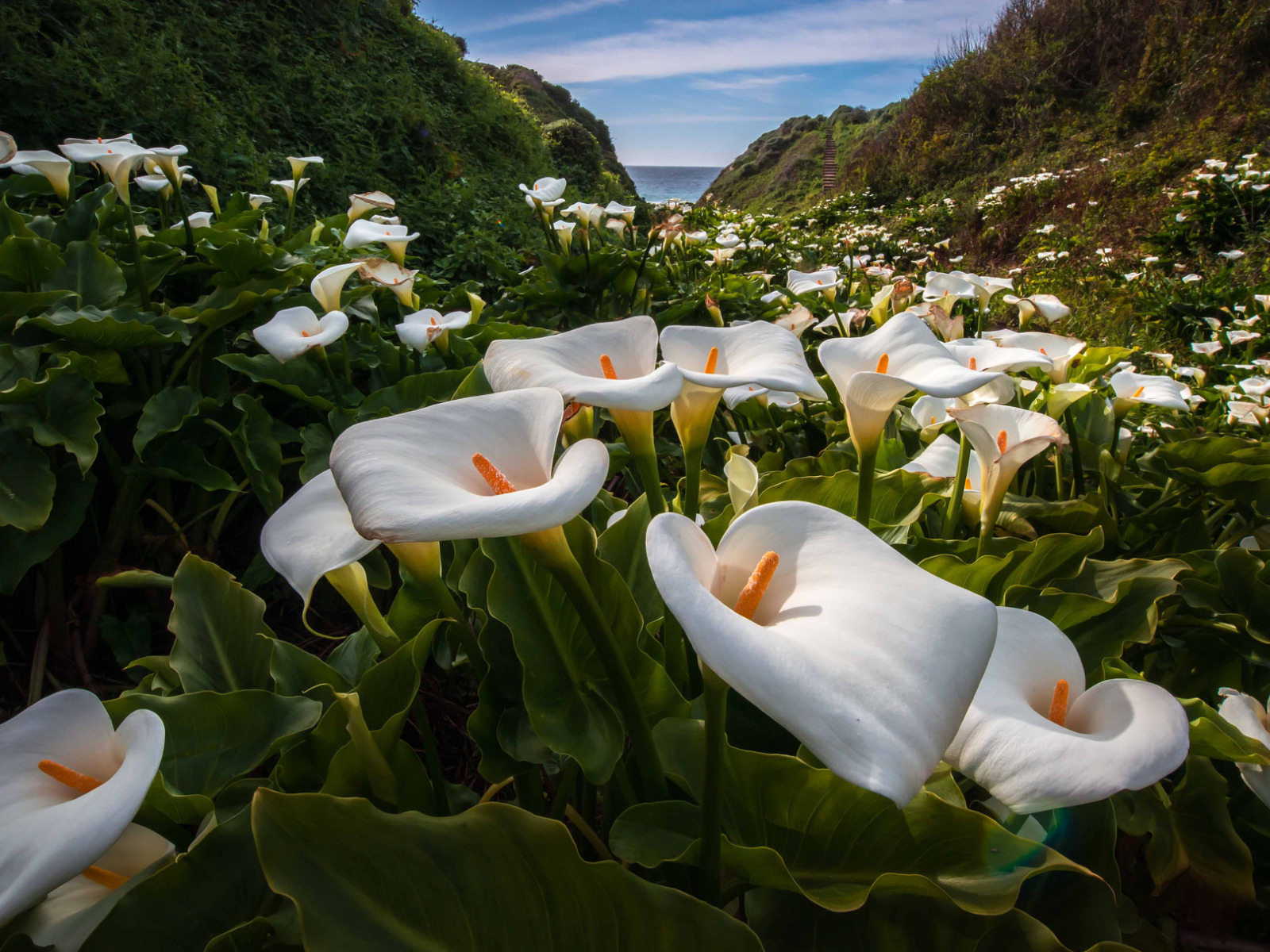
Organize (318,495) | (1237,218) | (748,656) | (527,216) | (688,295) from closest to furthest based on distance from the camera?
(748,656), (318,495), (688,295), (1237,218), (527,216)

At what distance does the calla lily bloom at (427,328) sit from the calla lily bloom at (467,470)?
99 centimetres

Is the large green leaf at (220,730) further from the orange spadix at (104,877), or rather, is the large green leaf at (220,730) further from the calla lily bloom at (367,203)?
the calla lily bloom at (367,203)

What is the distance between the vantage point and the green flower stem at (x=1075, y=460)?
4.13 ft

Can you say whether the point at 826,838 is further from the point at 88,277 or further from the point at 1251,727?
the point at 88,277

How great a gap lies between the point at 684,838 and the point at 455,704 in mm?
760

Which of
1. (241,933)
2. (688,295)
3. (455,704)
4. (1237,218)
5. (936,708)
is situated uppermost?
(1237,218)

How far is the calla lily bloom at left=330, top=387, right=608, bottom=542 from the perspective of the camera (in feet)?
1.35

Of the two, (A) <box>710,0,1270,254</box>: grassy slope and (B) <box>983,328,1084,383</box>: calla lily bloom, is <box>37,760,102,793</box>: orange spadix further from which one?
(A) <box>710,0,1270,254</box>: grassy slope

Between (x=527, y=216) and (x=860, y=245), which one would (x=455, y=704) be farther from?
(x=860, y=245)

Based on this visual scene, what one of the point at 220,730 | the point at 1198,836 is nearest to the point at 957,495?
the point at 1198,836

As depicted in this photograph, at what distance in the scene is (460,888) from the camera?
489 mm

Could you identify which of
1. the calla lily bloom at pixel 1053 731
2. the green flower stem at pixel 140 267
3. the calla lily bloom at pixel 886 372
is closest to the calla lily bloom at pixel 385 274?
the green flower stem at pixel 140 267

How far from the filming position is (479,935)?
1.61 feet

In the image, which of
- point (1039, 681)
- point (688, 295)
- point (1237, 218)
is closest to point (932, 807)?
point (1039, 681)
